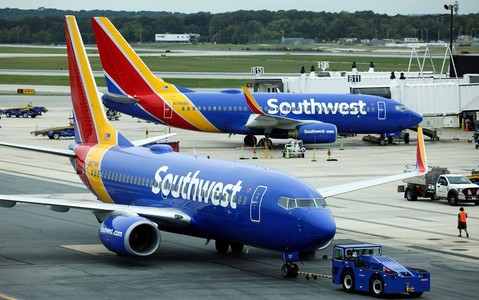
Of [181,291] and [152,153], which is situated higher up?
[152,153]

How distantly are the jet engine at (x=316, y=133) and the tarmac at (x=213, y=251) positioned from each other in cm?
801

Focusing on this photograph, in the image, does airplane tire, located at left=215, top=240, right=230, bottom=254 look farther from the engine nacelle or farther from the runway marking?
the engine nacelle

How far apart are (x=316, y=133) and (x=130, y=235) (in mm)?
49857

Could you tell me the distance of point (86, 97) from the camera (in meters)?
51.0

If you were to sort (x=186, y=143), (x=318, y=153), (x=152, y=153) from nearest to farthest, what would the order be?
(x=152, y=153) → (x=318, y=153) → (x=186, y=143)

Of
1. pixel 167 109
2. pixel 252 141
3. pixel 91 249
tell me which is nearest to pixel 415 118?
pixel 252 141

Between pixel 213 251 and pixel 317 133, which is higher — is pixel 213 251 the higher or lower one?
the higher one

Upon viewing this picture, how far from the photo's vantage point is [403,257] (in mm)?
43719

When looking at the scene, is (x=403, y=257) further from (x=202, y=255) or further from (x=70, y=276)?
(x=70, y=276)

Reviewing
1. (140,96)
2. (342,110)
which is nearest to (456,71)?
(342,110)

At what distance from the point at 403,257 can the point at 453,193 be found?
1758 cm

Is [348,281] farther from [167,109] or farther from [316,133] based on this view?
[167,109]

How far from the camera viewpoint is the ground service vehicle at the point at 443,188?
60.3 meters

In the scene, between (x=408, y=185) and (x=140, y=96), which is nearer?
(x=408, y=185)
